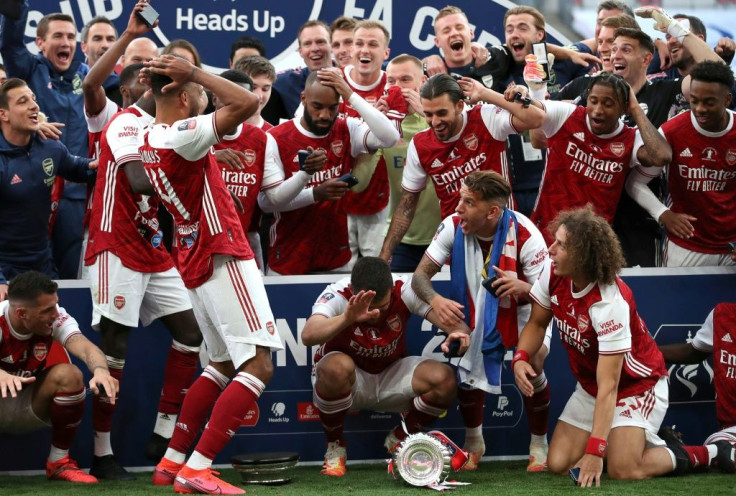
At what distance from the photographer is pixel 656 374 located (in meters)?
6.23

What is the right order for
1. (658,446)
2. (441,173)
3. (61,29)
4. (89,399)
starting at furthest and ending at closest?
(61,29), (441,173), (89,399), (658,446)

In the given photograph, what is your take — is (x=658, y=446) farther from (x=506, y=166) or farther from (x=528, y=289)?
(x=506, y=166)

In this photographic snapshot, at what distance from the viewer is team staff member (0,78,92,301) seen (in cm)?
691

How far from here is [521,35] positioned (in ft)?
27.8

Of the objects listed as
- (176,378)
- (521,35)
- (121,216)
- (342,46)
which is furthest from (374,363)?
(342,46)

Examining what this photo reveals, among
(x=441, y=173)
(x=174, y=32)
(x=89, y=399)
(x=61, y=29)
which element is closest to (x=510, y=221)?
(x=441, y=173)

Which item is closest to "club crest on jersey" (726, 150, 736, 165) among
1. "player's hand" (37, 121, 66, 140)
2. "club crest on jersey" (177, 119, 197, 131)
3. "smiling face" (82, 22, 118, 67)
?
"club crest on jersey" (177, 119, 197, 131)

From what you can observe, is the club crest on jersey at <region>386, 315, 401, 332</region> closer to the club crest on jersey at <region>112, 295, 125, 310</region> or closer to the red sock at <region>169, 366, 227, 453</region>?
the red sock at <region>169, 366, 227, 453</region>

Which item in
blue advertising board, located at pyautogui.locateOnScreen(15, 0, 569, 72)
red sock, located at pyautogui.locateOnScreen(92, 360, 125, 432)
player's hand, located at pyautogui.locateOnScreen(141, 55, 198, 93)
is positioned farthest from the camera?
blue advertising board, located at pyautogui.locateOnScreen(15, 0, 569, 72)

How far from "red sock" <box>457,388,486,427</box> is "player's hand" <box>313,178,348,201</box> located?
4.80ft

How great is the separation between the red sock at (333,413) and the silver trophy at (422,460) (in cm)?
62

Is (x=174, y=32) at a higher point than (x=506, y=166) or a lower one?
higher

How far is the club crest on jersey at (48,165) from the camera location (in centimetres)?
702

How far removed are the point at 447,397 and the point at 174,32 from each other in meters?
5.13
